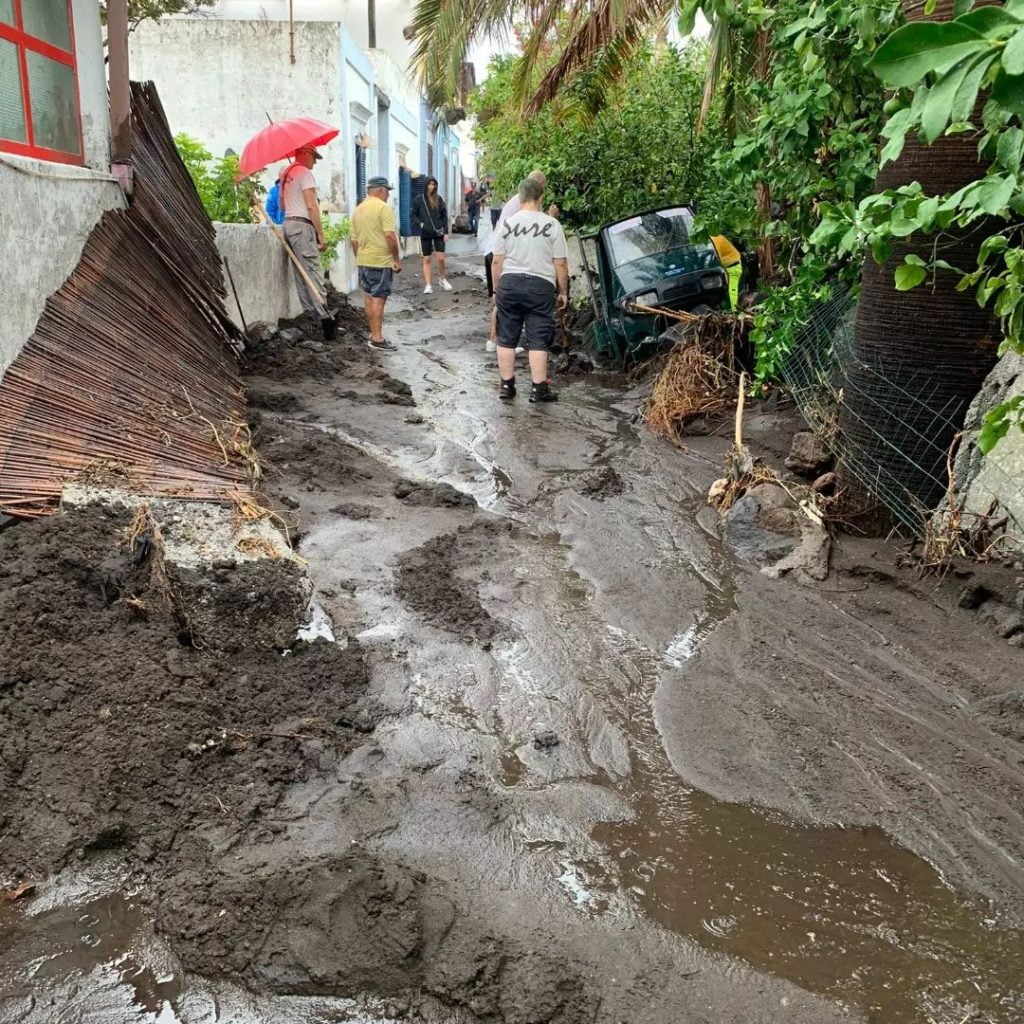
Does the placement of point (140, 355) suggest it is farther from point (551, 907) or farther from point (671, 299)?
point (671, 299)

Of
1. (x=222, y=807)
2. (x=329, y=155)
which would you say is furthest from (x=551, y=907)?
(x=329, y=155)

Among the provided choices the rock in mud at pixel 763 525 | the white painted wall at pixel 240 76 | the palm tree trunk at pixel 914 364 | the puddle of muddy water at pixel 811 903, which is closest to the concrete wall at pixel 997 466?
the palm tree trunk at pixel 914 364

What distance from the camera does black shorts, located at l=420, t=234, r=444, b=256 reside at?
52.3 feet

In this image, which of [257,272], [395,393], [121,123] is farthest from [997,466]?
[257,272]

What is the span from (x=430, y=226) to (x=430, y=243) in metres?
0.62

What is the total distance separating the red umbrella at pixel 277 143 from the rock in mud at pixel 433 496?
513cm

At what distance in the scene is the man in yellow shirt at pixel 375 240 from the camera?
417 inches

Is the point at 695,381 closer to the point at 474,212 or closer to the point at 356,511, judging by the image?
the point at 356,511

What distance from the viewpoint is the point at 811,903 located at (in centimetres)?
264

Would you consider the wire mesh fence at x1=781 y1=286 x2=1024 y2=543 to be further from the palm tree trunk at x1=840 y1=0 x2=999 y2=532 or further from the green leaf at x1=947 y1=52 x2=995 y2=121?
the green leaf at x1=947 y1=52 x2=995 y2=121

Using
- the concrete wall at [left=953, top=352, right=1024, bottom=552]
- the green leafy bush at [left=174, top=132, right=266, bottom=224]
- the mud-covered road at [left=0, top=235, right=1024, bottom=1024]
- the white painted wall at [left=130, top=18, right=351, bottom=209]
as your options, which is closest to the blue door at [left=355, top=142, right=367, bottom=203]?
the white painted wall at [left=130, top=18, right=351, bottom=209]

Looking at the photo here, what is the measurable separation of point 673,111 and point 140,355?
8.11 m

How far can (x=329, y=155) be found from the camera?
583 inches

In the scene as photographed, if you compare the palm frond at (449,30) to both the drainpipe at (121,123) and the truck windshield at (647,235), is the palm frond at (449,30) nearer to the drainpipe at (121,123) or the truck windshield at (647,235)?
the truck windshield at (647,235)
